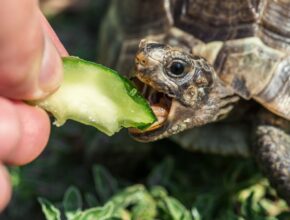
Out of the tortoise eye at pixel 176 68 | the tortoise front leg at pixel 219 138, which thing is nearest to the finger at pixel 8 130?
the tortoise eye at pixel 176 68

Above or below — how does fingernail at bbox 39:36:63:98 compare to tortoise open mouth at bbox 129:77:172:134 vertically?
above

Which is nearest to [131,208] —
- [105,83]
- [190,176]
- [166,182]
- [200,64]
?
[166,182]

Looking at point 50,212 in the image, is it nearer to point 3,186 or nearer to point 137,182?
point 137,182

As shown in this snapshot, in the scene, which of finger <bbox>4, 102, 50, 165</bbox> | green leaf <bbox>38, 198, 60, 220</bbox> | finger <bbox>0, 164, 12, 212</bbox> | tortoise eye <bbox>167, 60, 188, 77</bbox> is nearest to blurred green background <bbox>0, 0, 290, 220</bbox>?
green leaf <bbox>38, 198, 60, 220</bbox>

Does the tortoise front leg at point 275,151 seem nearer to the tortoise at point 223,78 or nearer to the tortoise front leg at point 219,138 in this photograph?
the tortoise at point 223,78

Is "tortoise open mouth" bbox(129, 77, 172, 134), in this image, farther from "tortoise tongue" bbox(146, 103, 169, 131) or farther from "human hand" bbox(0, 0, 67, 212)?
"human hand" bbox(0, 0, 67, 212)

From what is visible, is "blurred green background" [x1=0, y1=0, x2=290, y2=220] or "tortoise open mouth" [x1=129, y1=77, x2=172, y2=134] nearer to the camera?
"tortoise open mouth" [x1=129, y1=77, x2=172, y2=134]
